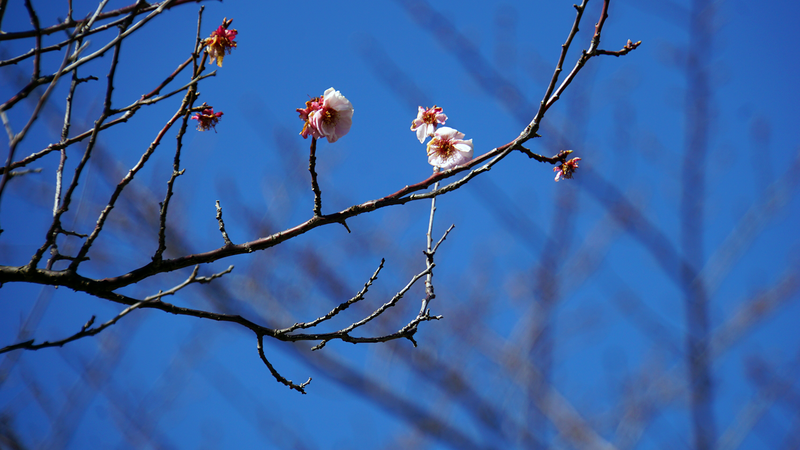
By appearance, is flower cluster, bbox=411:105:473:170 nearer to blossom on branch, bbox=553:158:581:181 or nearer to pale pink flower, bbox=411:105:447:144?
pale pink flower, bbox=411:105:447:144

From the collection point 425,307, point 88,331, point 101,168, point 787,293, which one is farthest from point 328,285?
point 787,293

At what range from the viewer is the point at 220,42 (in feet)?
6.97

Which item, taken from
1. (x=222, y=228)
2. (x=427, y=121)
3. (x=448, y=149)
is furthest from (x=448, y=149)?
(x=222, y=228)

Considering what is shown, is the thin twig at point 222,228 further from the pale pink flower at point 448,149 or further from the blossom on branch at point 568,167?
the blossom on branch at point 568,167

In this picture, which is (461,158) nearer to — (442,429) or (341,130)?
(341,130)

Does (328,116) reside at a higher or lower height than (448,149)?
lower

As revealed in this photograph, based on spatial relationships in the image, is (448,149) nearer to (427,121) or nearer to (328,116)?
(427,121)

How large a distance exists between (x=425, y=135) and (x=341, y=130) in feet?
1.46

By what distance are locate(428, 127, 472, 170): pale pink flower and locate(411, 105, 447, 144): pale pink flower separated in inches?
5.1

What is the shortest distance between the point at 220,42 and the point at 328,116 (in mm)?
572

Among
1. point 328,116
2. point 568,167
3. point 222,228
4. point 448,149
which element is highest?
point 568,167

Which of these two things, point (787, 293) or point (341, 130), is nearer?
point (341, 130)

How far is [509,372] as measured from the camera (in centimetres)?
561

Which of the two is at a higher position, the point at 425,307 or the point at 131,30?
the point at 425,307
